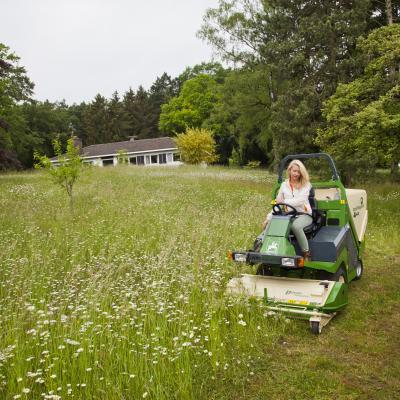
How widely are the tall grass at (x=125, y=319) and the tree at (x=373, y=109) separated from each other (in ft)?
15.9

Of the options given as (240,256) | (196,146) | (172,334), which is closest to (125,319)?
(172,334)

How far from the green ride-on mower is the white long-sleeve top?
0.40ft

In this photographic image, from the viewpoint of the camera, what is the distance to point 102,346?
3.87 meters

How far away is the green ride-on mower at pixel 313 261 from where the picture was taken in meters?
4.82

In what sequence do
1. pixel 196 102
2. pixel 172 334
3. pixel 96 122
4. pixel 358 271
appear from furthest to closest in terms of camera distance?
pixel 96 122
pixel 196 102
pixel 358 271
pixel 172 334

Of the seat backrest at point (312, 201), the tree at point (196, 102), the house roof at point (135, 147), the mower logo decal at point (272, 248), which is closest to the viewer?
the mower logo decal at point (272, 248)

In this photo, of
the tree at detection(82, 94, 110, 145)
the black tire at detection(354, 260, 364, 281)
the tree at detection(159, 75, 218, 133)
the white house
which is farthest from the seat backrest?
the tree at detection(82, 94, 110, 145)

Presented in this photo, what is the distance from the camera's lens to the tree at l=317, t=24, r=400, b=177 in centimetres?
1077

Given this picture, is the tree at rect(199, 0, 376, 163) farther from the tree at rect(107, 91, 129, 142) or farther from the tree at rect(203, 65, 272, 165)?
the tree at rect(107, 91, 129, 142)

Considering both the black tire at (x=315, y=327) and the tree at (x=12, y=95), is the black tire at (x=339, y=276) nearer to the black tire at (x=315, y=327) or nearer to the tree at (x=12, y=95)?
the black tire at (x=315, y=327)

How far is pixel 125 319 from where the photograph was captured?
14.6 feet

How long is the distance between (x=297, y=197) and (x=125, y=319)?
3.03 metres

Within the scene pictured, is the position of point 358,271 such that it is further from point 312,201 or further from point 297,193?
point 297,193

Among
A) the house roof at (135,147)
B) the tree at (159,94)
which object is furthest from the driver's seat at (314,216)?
the tree at (159,94)
